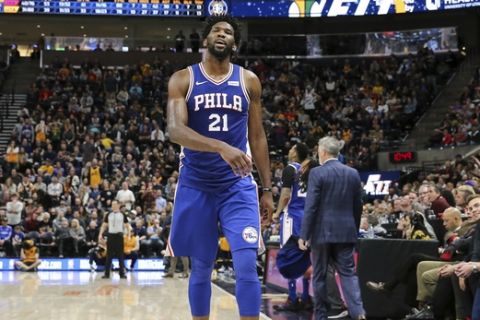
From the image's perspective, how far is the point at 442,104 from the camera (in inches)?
1078

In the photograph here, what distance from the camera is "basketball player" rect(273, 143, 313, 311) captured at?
880 cm

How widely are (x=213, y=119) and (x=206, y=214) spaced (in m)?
0.60

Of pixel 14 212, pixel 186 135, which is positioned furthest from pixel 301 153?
pixel 14 212

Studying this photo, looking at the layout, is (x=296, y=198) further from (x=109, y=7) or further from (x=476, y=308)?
(x=109, y=7)

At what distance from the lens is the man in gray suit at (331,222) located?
7289mm

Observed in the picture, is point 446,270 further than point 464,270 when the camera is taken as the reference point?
Yes

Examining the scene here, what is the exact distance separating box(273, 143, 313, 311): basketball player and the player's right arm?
3.75 meters

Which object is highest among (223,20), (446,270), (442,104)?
(442,104)

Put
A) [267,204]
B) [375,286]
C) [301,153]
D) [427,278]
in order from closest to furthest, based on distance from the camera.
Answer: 1. [267,204]
2. [427,278]
3. [375,286]
4. [301,153]

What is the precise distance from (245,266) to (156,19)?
2755 cm

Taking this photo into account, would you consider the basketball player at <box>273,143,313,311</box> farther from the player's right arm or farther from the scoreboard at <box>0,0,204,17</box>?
the scoreboard at <box>0,0,204,17</box>

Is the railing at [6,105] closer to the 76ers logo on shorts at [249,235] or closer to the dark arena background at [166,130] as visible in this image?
the dark arena background at [166,130]

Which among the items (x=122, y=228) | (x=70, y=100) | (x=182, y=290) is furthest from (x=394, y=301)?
(x=70, y=100)

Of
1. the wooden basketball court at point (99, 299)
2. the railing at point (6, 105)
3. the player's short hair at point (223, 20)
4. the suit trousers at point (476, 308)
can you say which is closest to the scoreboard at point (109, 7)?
the railing at point (6, 105)
